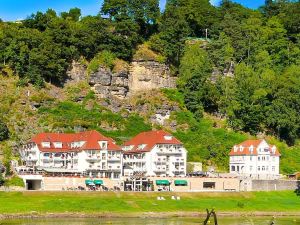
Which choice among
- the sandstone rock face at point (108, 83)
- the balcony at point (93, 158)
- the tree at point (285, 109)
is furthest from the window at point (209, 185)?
the sandstone rock face at point (108, 83)

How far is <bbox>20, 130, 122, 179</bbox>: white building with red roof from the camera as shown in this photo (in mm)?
104250

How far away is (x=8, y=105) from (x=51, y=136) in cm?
1047

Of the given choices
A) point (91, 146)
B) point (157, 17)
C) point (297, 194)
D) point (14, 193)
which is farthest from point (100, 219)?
point (157, 17)

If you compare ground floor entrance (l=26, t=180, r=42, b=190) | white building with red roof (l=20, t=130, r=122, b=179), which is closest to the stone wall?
white building with red roof (l=20, t=130, r=122, b=179)

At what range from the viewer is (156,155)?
110250 mm

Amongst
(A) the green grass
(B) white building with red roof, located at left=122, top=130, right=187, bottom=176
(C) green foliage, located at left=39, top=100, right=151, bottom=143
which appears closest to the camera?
(A) the green grass

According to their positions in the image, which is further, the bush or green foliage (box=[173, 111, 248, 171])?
the bush

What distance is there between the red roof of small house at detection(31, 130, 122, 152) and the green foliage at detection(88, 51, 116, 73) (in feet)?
65.4

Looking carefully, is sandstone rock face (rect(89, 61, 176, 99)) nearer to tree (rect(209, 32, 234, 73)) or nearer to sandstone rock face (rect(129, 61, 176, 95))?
sandstone rock face (rect(129, 61, 176, 95))

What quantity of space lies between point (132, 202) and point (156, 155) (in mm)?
25609

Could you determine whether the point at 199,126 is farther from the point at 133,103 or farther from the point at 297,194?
the point at 297,194

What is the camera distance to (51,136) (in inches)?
4173

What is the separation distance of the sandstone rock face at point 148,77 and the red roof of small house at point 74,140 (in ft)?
77.8

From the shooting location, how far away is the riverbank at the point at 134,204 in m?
78.4
